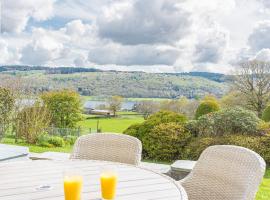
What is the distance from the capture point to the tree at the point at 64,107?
14560mm

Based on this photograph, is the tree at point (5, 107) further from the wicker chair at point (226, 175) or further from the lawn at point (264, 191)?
the wicker chair at point (226, 175)

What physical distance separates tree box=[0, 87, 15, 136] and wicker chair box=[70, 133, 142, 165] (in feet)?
22.4

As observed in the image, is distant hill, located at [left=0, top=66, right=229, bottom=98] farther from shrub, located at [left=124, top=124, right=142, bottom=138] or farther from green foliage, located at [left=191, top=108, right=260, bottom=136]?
green foliage, located at [left=191, top=108, right=260, bottom=136]

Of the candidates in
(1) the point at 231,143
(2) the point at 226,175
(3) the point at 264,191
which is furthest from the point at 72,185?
(1) the point at 231,143

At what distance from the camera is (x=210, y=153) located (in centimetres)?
261

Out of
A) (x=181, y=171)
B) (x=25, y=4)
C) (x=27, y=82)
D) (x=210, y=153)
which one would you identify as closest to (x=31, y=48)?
(x=27, y=82)

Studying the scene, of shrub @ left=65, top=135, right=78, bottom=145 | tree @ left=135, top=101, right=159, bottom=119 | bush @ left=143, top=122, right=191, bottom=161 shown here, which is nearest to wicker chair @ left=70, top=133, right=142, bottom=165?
bush @ left=143, top=122, right=191, bottom=161

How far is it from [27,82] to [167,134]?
5752 millimetres

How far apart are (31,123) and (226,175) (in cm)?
840

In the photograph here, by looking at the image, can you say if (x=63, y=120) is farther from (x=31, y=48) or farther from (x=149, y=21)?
(x=149, y=21)

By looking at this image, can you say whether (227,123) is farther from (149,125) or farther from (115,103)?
(115,103)

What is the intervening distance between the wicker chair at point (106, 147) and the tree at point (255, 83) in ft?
62.4

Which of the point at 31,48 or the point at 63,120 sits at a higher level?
the point at 31,48

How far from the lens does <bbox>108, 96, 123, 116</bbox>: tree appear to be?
24.0 meters
